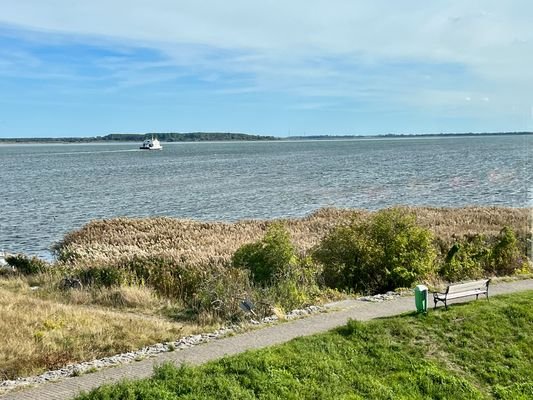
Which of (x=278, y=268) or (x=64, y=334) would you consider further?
(x=278, y=268)

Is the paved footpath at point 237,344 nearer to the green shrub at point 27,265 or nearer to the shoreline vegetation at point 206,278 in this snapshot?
the shoreline vegetation at point 206,278

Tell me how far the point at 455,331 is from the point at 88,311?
8835 millimetres

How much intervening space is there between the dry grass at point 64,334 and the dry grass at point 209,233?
15.5ft

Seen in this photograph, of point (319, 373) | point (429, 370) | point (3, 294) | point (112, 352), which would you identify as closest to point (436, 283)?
point (429, 370)

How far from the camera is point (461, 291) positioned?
45.9 ft

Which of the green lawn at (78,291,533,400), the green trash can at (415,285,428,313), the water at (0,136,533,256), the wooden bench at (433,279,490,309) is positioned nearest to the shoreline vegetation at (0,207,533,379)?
the wooden bench at (433,279,490,309)

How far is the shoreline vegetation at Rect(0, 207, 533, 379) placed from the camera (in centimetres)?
1322

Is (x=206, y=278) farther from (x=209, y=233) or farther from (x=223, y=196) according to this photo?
(x=223, y=196)

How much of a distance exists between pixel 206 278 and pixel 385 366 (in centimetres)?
762

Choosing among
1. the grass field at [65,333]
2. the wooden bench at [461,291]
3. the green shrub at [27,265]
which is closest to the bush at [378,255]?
the wooden bench at [461,291]

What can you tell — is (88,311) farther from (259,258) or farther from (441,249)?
(441,249)

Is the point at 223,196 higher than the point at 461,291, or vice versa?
the point at 461,291

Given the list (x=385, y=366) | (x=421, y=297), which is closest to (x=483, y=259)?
(x=421, y=297)

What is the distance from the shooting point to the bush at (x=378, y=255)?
56.9 ft
